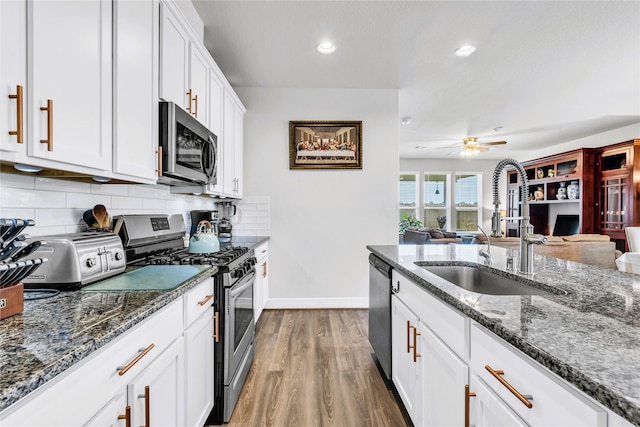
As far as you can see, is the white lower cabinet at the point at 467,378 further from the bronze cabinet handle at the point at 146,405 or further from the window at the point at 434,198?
the window at the point at 434,198

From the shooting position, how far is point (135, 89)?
1.41m

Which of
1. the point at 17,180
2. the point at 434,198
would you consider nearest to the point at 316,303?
the point at 17,180

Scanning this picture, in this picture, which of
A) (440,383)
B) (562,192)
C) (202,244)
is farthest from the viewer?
(562,192)

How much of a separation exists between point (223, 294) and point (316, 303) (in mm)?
2194

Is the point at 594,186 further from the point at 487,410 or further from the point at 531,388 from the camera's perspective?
the point at 531,388

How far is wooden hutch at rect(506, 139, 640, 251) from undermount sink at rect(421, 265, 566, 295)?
16.8 ft

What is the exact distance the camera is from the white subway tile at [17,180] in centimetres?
118

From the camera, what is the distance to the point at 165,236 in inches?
86.9

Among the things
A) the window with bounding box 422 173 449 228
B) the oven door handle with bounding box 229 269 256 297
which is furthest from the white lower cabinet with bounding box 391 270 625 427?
the window with bounding box 422 173 449 228

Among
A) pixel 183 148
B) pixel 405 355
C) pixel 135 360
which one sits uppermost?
pixel 183 148

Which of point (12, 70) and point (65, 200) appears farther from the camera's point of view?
point (65, 200)

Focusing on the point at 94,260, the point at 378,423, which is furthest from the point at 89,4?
the point at 378,423

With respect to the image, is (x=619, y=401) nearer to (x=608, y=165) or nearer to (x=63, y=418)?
(x=63, y=418)

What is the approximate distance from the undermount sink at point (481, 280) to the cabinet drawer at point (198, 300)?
118 cm
